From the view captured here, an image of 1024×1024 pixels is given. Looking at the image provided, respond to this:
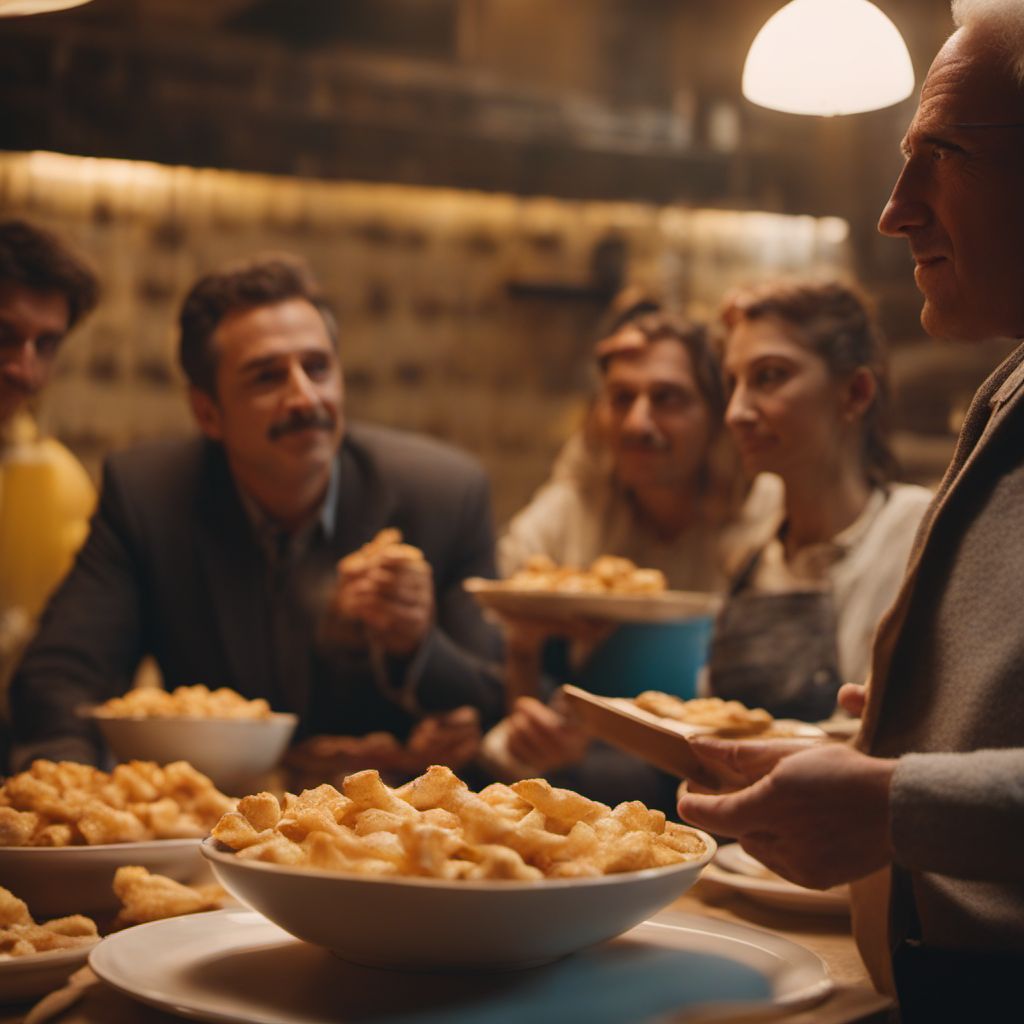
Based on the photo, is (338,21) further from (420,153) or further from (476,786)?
(476,786)

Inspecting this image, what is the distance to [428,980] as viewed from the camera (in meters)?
0.85

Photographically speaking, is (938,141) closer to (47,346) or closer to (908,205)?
(908,205)

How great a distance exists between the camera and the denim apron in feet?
Result: 6.34

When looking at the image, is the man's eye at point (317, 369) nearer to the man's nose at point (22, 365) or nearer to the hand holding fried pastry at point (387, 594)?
the hand holding fried pastry at point (387, 594)

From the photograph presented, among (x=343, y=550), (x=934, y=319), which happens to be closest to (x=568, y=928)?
(x=934, y=319)

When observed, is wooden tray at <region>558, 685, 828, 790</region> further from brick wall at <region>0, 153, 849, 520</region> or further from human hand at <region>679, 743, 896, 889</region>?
brick wall at <region>0, 153, 849, 520</region>

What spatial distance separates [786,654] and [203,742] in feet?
2.78

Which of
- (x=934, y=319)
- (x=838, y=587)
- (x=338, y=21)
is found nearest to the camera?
(x=934, y=319)

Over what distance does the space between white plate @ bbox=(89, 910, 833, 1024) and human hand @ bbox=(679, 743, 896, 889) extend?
0.08 meters

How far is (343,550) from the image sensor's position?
269 cm

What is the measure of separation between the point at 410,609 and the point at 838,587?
745mm

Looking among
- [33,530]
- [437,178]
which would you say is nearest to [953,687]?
[33,530]

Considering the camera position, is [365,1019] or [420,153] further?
[420,153]

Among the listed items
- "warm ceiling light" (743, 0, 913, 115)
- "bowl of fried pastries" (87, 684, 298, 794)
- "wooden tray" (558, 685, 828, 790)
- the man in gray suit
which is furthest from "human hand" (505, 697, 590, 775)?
"warm ceiling light" (743, 0, 913, 115)
